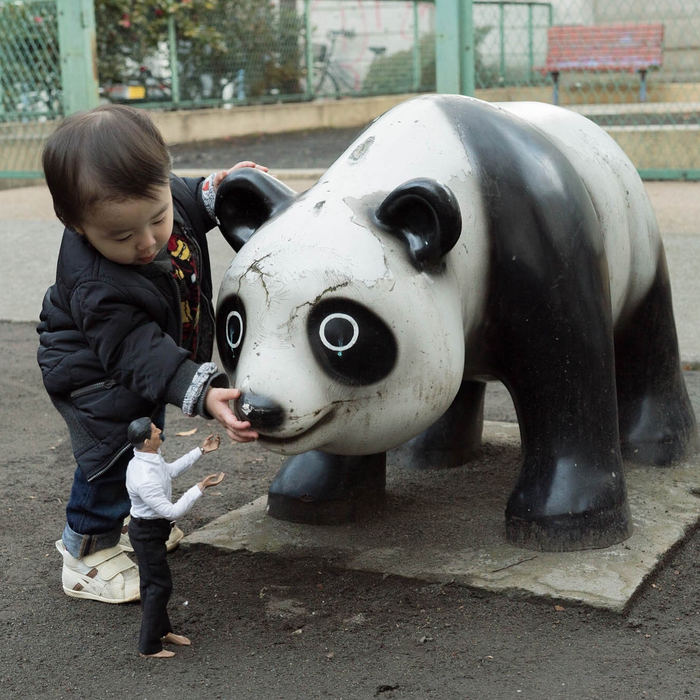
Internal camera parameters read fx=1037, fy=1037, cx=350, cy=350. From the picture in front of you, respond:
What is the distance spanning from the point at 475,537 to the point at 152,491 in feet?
3.30

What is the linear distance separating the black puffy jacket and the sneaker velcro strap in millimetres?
280

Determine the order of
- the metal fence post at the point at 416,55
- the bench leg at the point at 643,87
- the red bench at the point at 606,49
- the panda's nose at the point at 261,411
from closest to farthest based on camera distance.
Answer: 1. the panda's nose at the point at 261,411
2. the bench leg at the point at 643,87
3. the red bench at the point at 606,49
4. the metal fence post at the point at 416,55

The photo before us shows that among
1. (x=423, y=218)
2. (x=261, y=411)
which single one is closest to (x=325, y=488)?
(x=261, y=411)

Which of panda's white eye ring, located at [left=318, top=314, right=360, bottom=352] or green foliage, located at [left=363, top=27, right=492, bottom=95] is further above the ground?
green foliage, located at [left=363, top=27, right=492, bottom=95]

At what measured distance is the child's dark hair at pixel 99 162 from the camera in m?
2.15

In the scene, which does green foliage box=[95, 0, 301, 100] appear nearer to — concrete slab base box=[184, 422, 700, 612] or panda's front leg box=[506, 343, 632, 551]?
concrete slab base box=[184, 422, 700, 612]

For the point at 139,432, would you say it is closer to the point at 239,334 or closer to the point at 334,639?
the point at 239,334

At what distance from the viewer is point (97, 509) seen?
2562 mm

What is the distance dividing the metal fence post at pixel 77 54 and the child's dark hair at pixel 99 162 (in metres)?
5.33

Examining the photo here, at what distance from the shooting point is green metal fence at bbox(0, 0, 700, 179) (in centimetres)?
705

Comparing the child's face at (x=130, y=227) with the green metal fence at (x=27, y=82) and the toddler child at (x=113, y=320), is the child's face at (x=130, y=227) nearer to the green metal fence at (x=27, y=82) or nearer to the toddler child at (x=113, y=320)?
the toddler child at (x=113, y=320)

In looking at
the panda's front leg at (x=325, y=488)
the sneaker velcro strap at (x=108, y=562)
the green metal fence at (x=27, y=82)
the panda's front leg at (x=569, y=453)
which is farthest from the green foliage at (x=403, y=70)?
the sneaker velcro strap at (x=108, y=562)

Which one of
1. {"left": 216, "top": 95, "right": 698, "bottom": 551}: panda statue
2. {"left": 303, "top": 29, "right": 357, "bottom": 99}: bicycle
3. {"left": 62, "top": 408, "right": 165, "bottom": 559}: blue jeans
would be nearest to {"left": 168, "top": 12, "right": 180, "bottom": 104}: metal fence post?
{"left": 303, "top": 29, "right": 357, "bottom": 99}: bicycle

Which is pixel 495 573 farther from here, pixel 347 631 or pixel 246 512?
pixel 246 512
